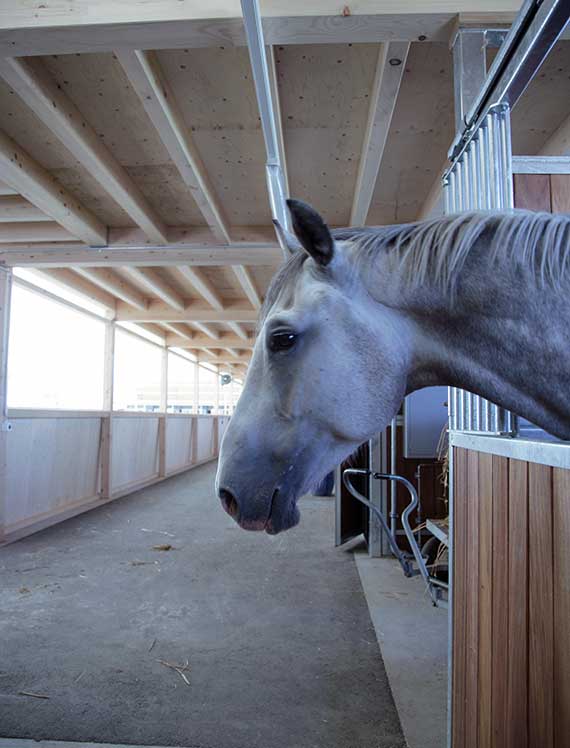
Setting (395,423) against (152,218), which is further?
(395,423)

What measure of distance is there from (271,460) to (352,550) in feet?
11.1

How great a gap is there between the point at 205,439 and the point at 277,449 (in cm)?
1046

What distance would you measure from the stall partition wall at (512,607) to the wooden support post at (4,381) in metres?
3.83

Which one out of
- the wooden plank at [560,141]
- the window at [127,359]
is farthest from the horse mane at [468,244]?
the window at [127,359]

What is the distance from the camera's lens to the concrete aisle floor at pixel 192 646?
1651 mm

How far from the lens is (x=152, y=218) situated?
11.3 feet

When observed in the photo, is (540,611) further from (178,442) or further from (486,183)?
(178,442)

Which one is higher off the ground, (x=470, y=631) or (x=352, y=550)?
(x=470, y=631)

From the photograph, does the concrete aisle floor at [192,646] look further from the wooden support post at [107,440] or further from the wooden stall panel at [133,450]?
the wooden stall panel at [133,450]

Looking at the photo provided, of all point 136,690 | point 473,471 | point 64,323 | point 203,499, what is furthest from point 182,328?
point 473,471

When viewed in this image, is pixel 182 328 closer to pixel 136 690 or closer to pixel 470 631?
pixel 136 690

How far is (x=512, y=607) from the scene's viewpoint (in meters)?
0.91

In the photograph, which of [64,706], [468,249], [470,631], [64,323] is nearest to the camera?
[468,249]

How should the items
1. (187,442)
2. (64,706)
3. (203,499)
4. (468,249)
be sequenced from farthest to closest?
(187,442) < (203,499) < (64,706) < (468,249)
